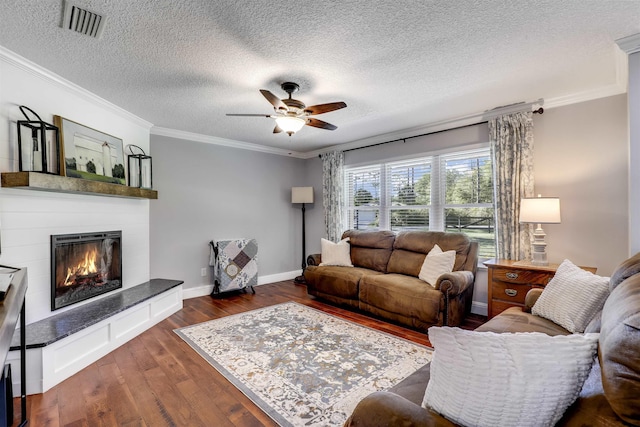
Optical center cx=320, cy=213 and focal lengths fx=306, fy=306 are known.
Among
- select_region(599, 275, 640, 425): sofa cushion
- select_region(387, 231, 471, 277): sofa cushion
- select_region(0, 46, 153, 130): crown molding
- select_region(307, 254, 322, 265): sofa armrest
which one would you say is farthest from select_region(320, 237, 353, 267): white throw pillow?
select_region(599, 275, 640, 425): sofa cushion

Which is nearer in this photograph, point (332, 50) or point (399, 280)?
point (332, 50)

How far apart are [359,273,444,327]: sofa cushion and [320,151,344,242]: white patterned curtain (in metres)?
1.74

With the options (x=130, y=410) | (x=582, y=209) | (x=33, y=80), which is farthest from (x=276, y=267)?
(x=582, y=209)

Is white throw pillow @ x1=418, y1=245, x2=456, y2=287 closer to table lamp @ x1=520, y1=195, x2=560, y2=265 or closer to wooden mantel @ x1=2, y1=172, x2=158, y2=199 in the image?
table lamp @ x1=520, y1=195, x2=560, y2=265

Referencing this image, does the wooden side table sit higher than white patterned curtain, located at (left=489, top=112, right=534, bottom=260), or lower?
lower

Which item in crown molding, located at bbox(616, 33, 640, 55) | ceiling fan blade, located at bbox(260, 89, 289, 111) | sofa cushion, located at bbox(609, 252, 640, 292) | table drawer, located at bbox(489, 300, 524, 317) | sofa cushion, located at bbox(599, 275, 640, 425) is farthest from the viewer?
table drawer, located at bbox(489, 300, 524, 317)

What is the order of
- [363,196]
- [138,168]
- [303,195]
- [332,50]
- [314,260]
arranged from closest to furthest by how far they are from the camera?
1. [332,50]
2. [138,168]
3. [314,260]
4. [363,196]
5. [303,195]

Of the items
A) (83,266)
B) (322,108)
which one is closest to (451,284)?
(322,108)

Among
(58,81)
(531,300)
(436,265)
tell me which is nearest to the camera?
(531,300)

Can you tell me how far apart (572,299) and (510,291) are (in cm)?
113

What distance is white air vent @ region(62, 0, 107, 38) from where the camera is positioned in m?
1.81

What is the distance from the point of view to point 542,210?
9.68ft

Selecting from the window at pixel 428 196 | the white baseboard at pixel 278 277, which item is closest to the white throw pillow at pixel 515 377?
the window at pixel 428 196

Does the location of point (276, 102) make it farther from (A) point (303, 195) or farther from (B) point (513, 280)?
(A) point (303, 195)
